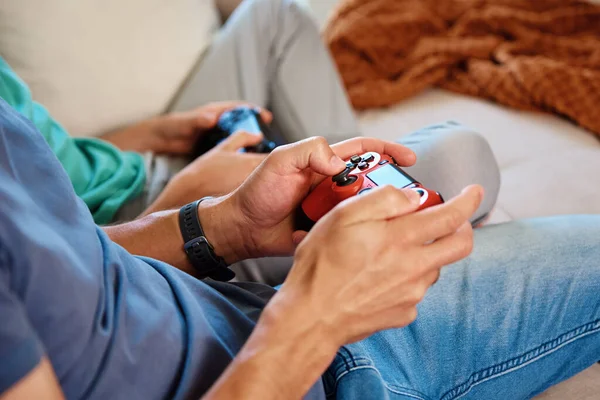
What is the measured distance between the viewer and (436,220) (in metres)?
0.44

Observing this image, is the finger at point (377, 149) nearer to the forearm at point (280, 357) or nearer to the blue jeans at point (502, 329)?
the blue jeans at point (502, 329)

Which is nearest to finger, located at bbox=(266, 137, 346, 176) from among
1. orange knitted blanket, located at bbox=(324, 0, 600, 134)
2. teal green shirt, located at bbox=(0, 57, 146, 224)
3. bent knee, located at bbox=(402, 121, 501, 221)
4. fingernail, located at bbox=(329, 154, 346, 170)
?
fingernail, located at bbox=(329, 154, 346, 170)

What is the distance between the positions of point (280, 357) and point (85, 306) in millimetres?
148

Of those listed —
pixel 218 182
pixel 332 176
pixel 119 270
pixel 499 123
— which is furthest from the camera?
pixel 499 123

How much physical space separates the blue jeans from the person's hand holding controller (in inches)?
3.0

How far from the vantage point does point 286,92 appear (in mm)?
1028

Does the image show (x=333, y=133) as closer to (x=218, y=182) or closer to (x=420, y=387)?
(x=218, y=182)

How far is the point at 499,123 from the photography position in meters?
1.10

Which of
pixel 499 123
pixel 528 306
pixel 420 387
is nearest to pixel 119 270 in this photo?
pixel 420 387

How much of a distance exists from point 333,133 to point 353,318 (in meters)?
0.63

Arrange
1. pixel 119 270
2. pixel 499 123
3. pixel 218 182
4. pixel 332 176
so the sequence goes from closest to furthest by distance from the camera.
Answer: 1. pixel 119 270
2. pixel 332 176
3. pixel 218 182
4. pixel 499 123

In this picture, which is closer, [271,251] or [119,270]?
[119,270]

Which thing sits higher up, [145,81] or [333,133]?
[145,81]

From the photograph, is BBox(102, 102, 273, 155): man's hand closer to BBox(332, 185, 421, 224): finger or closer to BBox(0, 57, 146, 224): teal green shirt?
BBox(0, 57, 146, 224): teal green shirt
